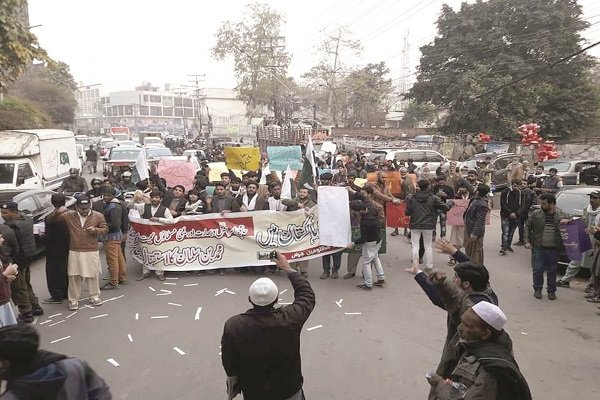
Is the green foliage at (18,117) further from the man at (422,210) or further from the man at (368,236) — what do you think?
the man at (422,210)

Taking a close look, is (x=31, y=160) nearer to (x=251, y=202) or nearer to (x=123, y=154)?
(x=123, y=154)

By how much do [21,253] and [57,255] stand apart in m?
0.79

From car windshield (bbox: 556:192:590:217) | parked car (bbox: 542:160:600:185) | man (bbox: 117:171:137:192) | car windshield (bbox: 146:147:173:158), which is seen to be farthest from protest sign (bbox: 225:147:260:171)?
car windshield (bbox: 146:147:173:158)

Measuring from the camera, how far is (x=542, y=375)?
511 cm

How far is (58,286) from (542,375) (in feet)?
21.4

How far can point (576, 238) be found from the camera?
8000mm

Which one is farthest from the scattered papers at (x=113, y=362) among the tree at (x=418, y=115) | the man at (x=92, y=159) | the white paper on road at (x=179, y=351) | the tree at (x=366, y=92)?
the tree at (x=366, y=92)

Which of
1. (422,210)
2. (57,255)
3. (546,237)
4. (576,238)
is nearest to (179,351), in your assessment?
(57,255)

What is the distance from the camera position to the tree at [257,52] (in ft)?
165

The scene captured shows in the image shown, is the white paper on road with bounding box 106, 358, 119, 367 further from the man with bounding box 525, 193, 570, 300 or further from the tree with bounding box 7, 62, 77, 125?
the tree with bounding box 7, 62, 77, 125

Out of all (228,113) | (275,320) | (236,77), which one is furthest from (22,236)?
(228,113)

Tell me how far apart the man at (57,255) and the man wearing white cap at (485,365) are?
6.00 meters

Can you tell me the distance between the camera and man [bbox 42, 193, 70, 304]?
7113 millimetres

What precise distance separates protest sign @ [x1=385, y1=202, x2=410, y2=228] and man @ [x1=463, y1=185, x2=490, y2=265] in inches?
102
